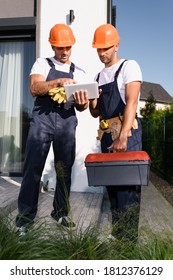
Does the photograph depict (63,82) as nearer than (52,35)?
Yes

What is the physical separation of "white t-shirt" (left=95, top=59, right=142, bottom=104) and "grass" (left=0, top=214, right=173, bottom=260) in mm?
1123

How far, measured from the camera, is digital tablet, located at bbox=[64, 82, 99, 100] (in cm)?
250

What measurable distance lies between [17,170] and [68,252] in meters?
4.55

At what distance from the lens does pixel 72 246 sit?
1999 mm

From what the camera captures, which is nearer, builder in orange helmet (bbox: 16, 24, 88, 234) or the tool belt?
the tool belt

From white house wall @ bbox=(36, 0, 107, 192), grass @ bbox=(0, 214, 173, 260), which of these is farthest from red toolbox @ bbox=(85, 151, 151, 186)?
white house wall @ bbox=(36, 0, 107, 192)

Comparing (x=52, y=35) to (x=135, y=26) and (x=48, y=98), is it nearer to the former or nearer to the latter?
(x=48, y=98)

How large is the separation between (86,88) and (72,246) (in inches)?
47.4

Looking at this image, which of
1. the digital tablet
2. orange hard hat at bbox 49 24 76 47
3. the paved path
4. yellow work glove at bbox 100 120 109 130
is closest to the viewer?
the digital tablet

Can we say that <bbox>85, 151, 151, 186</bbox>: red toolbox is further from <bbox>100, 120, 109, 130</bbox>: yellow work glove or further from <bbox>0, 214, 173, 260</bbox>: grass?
<bbox>0, 214, 173, 260</bbox>: grass

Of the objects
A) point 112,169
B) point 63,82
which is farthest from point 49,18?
point 112,169

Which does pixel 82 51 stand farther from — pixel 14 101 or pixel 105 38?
pixel 105 38

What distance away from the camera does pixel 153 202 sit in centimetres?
554

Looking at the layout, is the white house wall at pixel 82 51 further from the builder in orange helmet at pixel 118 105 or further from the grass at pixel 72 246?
the grass at pixel 72 246
